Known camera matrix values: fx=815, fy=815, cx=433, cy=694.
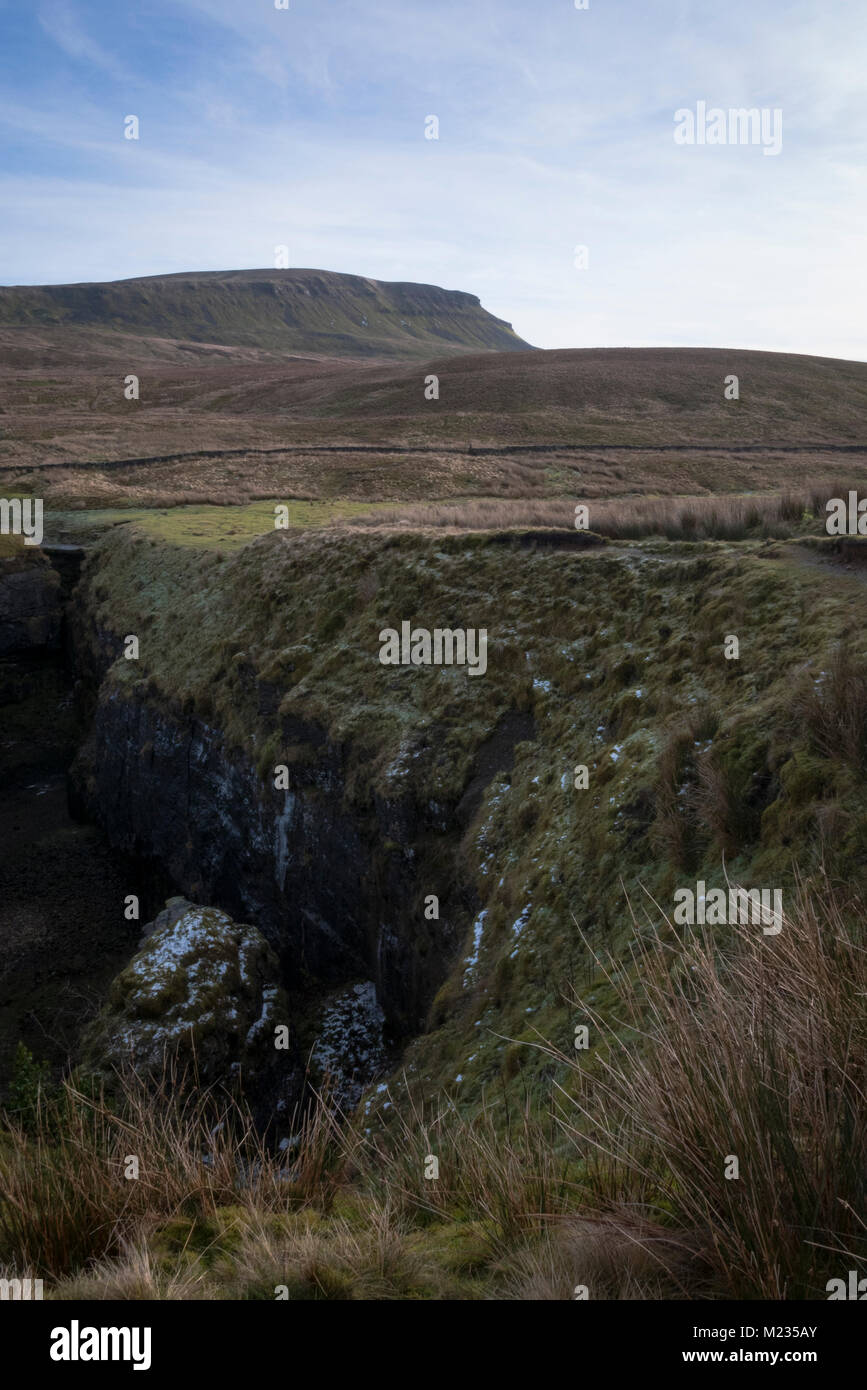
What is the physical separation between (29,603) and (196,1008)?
20.9 m

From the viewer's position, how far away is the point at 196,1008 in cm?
1202

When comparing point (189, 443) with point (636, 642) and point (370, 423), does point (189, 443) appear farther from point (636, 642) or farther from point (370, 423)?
point (636, 642)

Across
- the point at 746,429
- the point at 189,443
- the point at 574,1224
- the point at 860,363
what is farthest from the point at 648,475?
the point at 860,363

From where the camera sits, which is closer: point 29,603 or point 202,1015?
point 202,1015

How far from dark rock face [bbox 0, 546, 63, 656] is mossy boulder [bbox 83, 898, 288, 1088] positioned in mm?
18312

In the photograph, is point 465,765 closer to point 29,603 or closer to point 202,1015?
point 202,1015

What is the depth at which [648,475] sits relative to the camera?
140ft

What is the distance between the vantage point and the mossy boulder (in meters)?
11.5

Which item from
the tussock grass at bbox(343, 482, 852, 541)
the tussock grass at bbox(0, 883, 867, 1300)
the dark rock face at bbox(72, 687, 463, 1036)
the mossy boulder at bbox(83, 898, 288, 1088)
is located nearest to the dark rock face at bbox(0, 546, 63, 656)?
the dark rock face at bbox(72, 687, 463, 1036)

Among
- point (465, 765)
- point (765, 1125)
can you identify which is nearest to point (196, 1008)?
point (465, 765)

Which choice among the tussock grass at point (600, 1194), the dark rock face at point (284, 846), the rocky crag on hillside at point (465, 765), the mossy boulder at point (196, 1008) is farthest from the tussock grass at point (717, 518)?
the tussock grass at point (600, 1194)

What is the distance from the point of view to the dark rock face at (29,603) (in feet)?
91.7

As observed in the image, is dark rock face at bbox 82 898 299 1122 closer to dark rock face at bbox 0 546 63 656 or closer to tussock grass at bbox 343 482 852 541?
tussock grass at bbox 343 482 852 541

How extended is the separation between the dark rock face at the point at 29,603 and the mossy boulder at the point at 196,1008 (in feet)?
60.1
